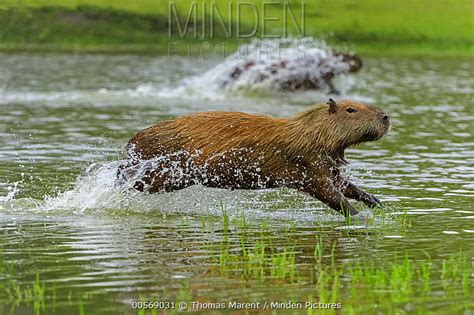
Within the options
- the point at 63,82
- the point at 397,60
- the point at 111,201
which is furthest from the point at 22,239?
the point at 397,60

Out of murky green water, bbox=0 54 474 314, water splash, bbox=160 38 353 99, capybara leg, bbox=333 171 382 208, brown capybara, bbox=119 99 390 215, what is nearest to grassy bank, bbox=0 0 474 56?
water splash, bbox=160 38 353 99

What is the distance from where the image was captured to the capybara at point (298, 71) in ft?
69.9

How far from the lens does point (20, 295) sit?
6703 millimetres

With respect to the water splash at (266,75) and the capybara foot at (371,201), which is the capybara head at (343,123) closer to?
the capybara foot at (371,201)

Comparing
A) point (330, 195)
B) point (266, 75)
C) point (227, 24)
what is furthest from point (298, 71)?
point (227, 24)

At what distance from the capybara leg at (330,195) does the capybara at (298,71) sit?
1176 centimetres

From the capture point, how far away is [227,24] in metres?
33.7

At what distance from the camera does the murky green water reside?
22.9ft

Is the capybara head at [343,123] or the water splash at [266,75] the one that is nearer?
the capybara head at [343,123]

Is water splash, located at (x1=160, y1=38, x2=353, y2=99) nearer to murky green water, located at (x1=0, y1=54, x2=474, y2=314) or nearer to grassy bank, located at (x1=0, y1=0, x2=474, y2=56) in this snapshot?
murky green water, located at (x1=0, y1=54, x2=474, y2=314)

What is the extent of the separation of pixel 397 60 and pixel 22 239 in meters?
23.5

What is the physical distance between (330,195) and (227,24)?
80.4ft

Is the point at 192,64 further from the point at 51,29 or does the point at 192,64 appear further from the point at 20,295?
the point at 20,295

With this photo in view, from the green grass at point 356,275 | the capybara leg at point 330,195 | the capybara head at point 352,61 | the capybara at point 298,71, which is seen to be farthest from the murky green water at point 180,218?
the capybara head at point 352,61
